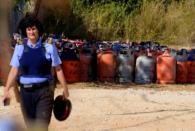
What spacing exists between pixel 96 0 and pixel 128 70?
41.5ft

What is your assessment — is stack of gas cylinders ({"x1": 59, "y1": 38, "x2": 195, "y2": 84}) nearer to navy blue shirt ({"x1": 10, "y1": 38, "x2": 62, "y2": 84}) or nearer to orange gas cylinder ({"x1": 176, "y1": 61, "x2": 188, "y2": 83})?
orange gas cylinder ({"x1": 176, "y1": 61, "x2": 188, "y2": 83})

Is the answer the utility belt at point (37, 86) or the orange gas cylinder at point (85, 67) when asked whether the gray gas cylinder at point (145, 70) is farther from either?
the utility belt at point (37, 86)

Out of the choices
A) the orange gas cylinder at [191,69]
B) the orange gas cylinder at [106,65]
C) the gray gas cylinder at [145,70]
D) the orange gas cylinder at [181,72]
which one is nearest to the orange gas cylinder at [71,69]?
the orange gas cylinder at [106,65]

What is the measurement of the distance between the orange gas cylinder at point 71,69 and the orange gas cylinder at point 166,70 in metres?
1.90

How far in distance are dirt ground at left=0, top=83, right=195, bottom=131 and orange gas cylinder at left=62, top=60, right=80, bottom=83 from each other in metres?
0.30

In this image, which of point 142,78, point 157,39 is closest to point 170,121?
point 142,78

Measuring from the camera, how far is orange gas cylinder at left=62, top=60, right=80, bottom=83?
1300 cm

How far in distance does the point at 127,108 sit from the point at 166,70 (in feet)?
12.6

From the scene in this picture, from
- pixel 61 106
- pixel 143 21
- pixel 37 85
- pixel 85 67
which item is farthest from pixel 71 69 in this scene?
pixel 143 21

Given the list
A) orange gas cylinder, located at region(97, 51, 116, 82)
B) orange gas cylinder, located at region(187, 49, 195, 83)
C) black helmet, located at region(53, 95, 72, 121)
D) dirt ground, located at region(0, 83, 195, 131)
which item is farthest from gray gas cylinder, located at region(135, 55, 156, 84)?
black helmet, located at region(53, 95, 72, 121)

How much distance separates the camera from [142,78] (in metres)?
13.6

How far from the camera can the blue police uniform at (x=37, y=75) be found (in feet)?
18.4

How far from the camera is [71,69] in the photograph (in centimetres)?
1302

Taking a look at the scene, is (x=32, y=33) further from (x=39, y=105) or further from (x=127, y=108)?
(x=127, y=108)
